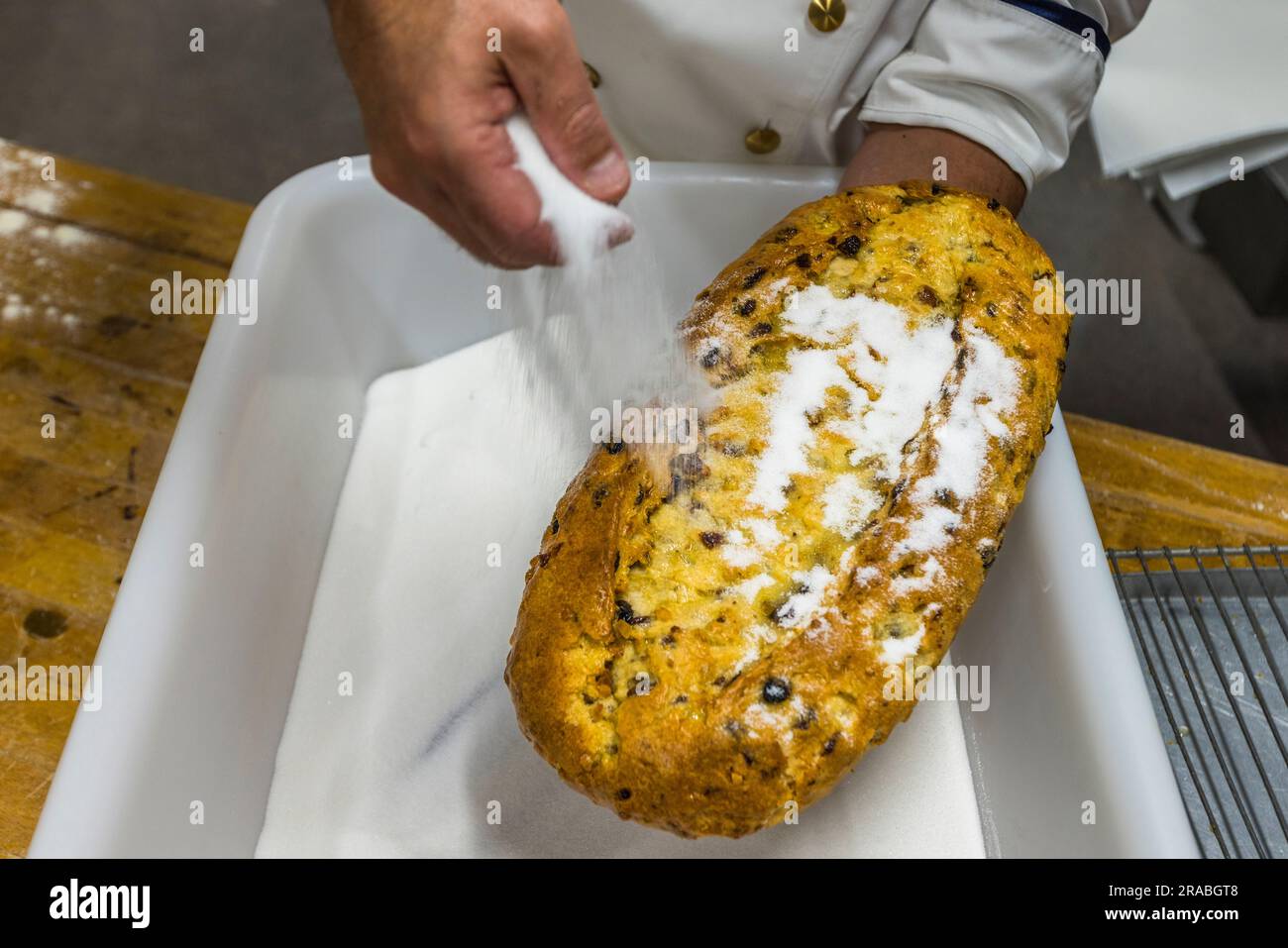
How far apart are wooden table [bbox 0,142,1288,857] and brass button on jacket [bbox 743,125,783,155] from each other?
383mm

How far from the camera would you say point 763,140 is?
0.98 meters

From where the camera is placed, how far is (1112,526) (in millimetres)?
928

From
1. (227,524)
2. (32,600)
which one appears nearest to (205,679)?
(227,524)

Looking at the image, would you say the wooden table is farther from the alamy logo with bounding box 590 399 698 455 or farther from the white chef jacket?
the alamy logo with bounding box 590 399 698 455

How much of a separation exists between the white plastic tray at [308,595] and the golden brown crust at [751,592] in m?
0.10

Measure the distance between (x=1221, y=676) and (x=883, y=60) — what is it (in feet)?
1.89

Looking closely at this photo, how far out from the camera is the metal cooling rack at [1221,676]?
2.45 ft

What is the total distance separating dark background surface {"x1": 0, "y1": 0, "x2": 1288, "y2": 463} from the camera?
1660 millimetres

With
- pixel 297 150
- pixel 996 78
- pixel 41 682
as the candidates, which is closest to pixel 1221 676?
pixel 996 78

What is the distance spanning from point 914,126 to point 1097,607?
1.45 feet

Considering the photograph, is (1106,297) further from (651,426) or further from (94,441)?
(94,441)
